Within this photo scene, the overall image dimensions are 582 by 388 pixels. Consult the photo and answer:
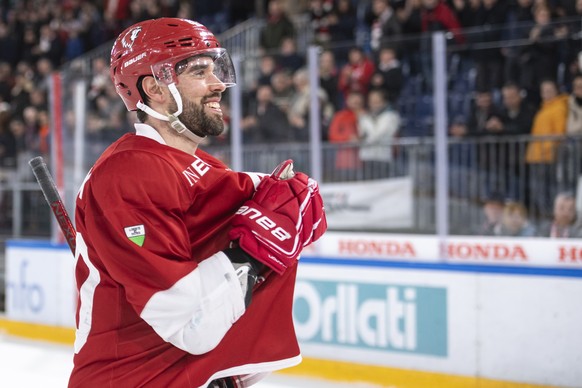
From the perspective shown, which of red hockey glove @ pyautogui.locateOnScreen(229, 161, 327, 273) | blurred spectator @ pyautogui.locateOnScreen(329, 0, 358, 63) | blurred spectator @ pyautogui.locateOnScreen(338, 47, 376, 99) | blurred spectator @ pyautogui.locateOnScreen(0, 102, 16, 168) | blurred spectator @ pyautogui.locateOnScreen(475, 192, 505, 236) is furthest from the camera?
blurred spectator @ pyautogui.locateOnScreen(329, 0, 358, 63)

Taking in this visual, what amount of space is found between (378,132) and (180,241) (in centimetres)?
379

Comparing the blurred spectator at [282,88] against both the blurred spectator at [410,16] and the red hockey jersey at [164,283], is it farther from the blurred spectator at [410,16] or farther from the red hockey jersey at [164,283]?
the red hockey jersey at [164,283]

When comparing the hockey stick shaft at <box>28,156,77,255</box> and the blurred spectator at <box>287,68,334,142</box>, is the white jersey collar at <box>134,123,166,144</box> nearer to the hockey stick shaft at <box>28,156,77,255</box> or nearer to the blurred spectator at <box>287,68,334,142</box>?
the hockey stick shaft at <box>28,156,77,255</box>

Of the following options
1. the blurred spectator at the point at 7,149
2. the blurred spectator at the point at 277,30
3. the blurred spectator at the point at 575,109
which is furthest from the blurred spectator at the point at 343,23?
the blurred spectator at the point at 575,109

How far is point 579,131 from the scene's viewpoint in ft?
15.1

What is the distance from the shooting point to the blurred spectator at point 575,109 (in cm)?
457

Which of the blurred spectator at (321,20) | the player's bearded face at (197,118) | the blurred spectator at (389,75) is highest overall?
the blurred spectator at (321,20)

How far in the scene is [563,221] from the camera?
4676mm

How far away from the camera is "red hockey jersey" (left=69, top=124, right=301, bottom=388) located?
1594 mm

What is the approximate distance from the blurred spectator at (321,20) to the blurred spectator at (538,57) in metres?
2.93

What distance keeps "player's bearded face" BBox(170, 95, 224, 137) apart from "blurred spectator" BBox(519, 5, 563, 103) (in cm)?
326

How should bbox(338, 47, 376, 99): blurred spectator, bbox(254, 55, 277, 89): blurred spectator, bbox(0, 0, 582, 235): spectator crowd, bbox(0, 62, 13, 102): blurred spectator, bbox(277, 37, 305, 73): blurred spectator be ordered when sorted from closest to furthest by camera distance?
bbox(0, 0, 582, 235): spectator crowd
bbox(338, 47, 376, 99): blurred spectator
bbox(277, 37, 305, 73): blurred spectator
bbox(254, 55, 277, 89): blurred spectator
bbox(0, 62, 13, 102): blurred spectator

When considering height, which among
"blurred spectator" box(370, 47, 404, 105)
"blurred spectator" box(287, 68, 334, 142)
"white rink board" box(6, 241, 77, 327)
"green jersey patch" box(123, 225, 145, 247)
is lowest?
"white rink board" box(6, 241, 77, 327)

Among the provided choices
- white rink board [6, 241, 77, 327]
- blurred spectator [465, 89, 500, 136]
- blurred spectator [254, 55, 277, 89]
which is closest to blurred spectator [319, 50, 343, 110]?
blurred spectator [254, 55, 277, 89]
